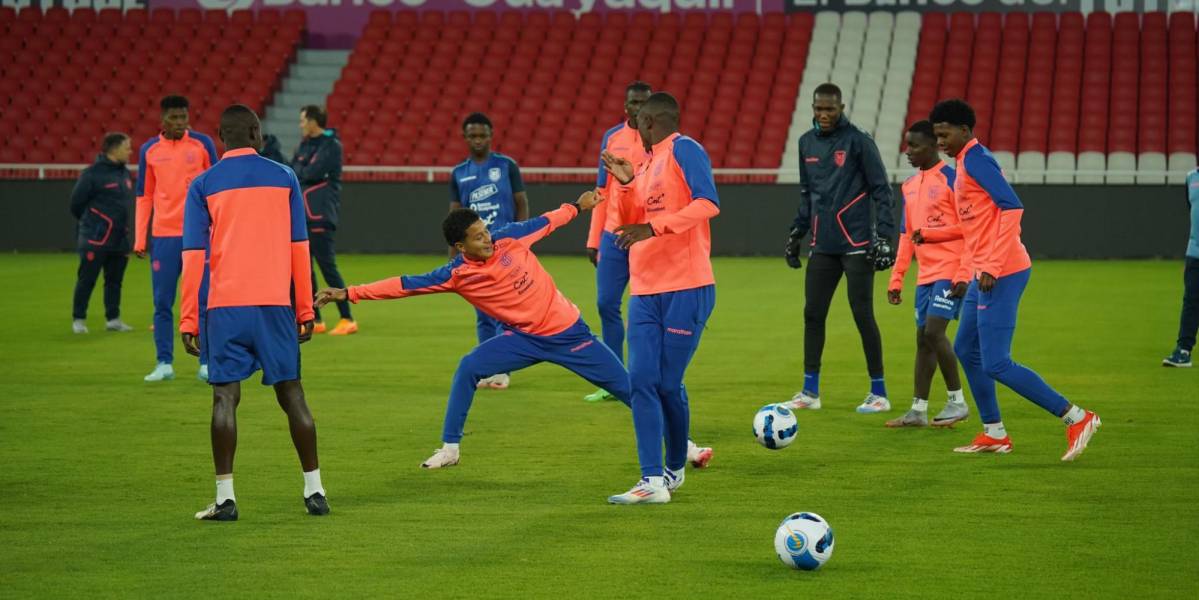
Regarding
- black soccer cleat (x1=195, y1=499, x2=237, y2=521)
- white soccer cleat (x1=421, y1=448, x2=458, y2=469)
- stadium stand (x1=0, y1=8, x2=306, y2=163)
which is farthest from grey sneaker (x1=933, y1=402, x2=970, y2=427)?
stadium stand (x1=0, y1=8, x2=306, y2=163)

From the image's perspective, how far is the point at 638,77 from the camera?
29.6 metres

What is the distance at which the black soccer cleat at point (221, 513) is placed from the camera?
22.3ft

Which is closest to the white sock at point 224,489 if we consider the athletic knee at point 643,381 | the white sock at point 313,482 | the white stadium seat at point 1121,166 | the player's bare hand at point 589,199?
the white sock at point 313,482

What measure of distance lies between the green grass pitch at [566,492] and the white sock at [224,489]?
0.54 feet

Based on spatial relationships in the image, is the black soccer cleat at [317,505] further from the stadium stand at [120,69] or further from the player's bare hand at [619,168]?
the stadium stand at [120,69]

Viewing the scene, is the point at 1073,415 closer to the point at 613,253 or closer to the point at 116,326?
the point at 613,253

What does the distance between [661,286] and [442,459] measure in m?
1.69

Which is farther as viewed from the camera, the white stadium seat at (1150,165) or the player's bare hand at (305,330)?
the white stadium seat at (1150,165)

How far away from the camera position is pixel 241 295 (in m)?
6.79

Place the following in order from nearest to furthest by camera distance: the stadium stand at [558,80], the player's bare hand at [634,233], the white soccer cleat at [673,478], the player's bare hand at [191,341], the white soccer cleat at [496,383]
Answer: the player's bare hand at [634,233] → the player's bare hand at [191,341] → the white soccer cleat at [673,478] → the white soccer cleat at [496,383] → the stadium stand at [558,80]

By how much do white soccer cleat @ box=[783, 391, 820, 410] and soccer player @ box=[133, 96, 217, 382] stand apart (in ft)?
14.2

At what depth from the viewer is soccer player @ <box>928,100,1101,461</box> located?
8.19 metres

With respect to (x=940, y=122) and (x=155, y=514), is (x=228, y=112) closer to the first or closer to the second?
(x=155, y=514)

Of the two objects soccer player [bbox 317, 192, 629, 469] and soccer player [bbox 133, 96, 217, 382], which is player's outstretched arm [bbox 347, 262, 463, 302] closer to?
soccer player [bbox 317, 192, 629, 469]
